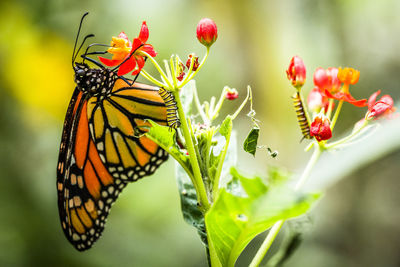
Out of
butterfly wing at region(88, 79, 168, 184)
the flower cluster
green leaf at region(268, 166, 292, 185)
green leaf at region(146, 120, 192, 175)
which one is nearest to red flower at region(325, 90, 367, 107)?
the flower cluster

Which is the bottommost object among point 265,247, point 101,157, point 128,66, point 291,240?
point 291,240

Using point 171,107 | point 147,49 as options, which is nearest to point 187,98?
point 171,107

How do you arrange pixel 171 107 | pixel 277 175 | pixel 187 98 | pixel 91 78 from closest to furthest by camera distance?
pixel 277 175
pixel 171 107
pixel 187 98
pixel 91 78

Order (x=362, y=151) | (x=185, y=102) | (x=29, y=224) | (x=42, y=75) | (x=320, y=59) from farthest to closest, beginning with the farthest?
(x=320, y=59) < (x=42, y=75) < (x=29, y=224) < (x=362, y=151) < (x=185, y=102)

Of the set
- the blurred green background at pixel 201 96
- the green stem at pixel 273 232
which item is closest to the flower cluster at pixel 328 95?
the green stem at pixel 273 232

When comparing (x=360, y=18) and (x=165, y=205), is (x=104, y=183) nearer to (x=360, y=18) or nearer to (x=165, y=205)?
(x=165, y=205)

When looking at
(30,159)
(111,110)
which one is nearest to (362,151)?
(111,110)

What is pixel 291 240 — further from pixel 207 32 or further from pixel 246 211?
pixel 207 32
